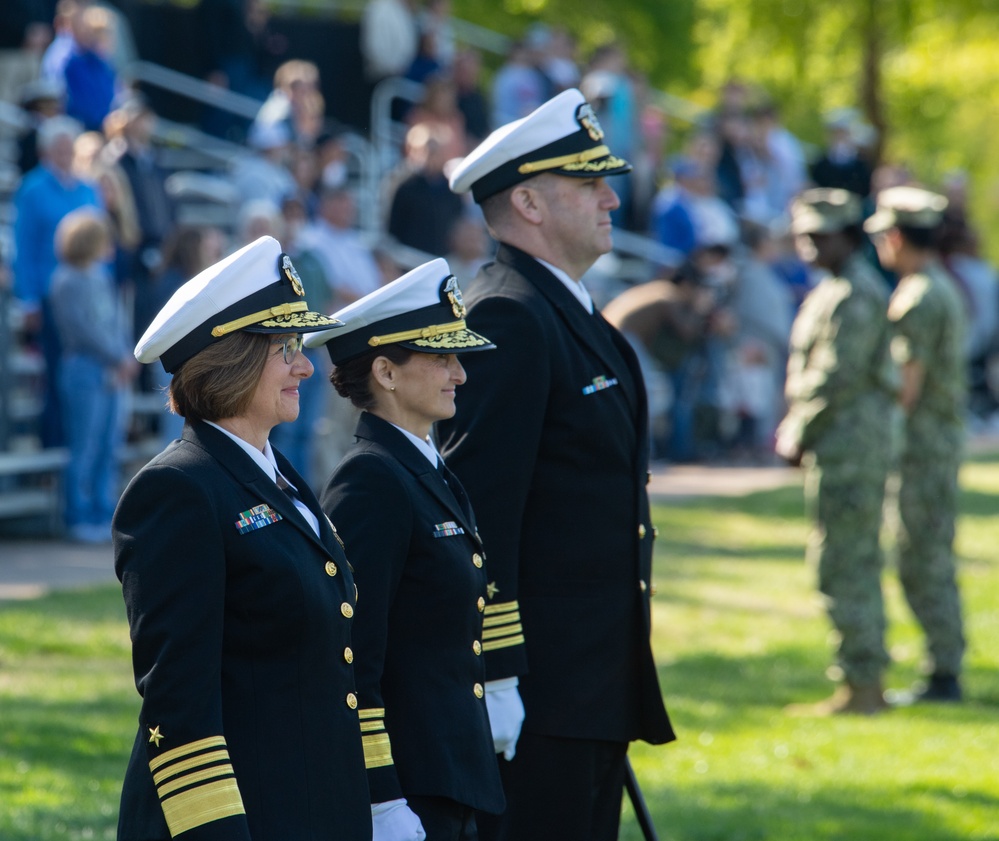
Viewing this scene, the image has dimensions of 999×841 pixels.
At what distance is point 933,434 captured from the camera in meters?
8.73

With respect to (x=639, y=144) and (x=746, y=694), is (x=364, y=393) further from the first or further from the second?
(x=639, y=144)

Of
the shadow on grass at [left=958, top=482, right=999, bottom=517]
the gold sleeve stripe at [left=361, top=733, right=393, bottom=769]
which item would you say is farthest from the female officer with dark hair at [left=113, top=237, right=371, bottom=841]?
the shadow on grass at [left=958, top=482, right=999, bottom=517]

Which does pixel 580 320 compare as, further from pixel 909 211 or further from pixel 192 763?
pixel 909 211

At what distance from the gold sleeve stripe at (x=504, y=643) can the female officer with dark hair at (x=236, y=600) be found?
0.79 meters

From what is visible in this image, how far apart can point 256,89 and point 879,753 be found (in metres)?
13.3

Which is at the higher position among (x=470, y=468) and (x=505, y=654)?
(x=470, y=468)

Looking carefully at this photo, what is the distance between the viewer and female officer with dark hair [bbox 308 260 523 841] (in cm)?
382

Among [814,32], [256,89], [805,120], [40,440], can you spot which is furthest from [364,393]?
[805,120]

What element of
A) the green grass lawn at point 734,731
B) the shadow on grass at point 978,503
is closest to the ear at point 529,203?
the green grass lawn at point 734,731

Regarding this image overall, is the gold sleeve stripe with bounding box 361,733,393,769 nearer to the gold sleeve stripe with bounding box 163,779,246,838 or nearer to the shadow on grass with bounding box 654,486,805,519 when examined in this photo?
the gold sleeve stripe with bounding box 163,779,246,838

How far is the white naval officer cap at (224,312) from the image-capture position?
3.44m

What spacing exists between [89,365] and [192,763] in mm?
9078

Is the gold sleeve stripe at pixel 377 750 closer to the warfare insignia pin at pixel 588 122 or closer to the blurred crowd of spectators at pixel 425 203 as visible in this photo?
the warfare insignia pin at pixel 588 122

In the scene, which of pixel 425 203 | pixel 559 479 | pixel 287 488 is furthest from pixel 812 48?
pixel 287 488
